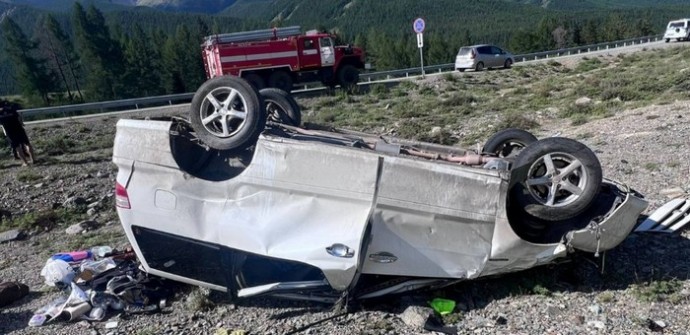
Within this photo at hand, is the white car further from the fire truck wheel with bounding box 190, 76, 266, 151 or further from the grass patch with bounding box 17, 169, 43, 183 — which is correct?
the fire truck wheel with bounding box 190, 76, 266, 151

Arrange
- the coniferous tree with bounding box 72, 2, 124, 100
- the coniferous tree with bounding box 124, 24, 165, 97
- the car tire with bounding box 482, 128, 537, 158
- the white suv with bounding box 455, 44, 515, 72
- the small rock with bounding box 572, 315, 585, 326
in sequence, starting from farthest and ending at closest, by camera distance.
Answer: the coniferous tree with bounding box 124, 24, 165, 97
the coniferous tree with bounding box 72, 2, 124, 100
the white suv with bounding box 455, 44, 515, 72
the car tire with bounding box 482, 128, 537, 158
the small rock with bounding box 572, 315, 585, 326

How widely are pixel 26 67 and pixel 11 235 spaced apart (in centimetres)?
4657

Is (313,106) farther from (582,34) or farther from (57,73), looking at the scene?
(582,34)

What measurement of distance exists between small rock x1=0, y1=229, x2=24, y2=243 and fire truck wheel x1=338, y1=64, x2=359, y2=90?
14606 millimetres

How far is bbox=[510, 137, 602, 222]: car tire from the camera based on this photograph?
10.9 feet

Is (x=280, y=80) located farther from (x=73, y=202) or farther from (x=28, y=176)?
(x=73, y=202)

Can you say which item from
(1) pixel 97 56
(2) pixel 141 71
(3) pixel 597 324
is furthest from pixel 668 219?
(2) pixel 141 71

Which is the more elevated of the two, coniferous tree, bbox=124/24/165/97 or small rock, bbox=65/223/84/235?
coniferous tree, bbox=124/24/165/97

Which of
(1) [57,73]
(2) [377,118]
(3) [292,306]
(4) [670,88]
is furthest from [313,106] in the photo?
(1) [57,73]

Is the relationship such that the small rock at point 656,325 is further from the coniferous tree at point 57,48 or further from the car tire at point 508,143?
the coniferous tree at point 57,48

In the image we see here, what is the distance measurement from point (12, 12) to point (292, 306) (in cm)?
19191

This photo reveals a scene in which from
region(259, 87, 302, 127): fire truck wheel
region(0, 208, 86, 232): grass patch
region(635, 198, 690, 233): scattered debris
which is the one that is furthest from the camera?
region(0, 208, 86, 232): grass patch

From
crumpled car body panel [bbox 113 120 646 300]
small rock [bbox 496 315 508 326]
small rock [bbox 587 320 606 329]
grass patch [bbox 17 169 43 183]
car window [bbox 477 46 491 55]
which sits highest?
car window [bbox 477 46 491 55]

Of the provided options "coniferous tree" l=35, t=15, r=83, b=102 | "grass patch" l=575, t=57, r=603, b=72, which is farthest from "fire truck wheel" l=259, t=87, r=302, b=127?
"coniferous tree" l=35, t=15, r=83, b=102
